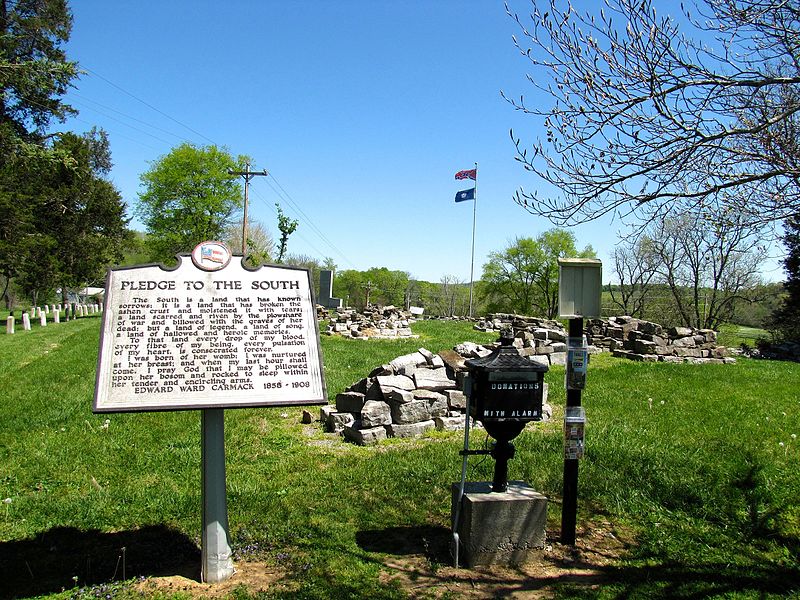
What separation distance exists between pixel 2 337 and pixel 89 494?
857 inches

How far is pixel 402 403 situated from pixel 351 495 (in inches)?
113

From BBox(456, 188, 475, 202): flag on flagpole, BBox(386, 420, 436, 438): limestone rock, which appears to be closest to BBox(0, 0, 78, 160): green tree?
BBox(386, 420, 436, 438): limestone rock

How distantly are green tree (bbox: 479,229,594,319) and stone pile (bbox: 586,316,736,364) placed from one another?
3493 centimetres

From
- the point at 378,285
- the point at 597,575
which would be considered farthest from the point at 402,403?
the point at 378,285

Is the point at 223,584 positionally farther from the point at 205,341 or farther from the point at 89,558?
the point at 205,341

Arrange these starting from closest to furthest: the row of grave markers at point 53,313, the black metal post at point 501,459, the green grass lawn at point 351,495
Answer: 1. the green grass lawn at point 351,495
2. the black metal post at point 501,459
3. the row of grave markers at point 53,313

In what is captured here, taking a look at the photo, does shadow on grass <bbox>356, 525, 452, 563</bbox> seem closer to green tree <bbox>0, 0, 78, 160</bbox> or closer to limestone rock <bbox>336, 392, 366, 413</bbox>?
limestone rock <bbox>336, 392, 366, 413</bbox>

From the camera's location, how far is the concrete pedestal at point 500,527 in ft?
15.8

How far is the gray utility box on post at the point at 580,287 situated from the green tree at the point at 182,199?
46.7 metres

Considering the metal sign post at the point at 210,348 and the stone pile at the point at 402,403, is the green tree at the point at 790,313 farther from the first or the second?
the metal sign post at the point at 210,348

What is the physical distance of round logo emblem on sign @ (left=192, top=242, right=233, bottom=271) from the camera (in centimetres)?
473

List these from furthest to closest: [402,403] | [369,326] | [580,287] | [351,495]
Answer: [369,326] → [402,403] → [351,495] → [580,287]

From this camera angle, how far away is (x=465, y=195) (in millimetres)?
42375

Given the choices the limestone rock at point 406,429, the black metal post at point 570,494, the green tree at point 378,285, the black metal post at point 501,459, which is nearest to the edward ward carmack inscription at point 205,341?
the black metal post at point 501,459
